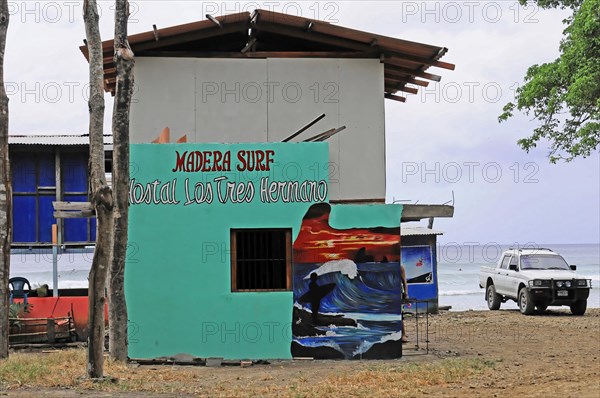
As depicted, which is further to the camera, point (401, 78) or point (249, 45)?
point (401, 78)

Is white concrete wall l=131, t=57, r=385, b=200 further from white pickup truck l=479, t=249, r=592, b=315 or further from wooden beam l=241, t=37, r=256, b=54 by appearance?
white pickup truck l=479, t=249, r=592, b=315

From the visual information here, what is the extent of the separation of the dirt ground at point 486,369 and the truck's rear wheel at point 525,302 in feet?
7.59

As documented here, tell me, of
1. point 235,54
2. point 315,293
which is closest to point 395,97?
point 235,54

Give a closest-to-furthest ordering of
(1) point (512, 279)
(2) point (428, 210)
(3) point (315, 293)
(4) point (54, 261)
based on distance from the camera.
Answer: (3) point (315, 293) → (2) point (428, 210) → (4) point (54, 261) → (1) point (512, 279)

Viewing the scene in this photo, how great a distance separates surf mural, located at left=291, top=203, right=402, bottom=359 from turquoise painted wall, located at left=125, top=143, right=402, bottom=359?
0.22 meters

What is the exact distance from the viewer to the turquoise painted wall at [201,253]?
18500mm

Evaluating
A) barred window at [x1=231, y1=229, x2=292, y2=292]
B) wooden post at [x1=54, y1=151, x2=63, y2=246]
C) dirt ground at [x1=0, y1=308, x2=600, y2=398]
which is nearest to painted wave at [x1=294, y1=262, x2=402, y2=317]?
barred window at [x1=231, y1=229, x2=292, y2=292]

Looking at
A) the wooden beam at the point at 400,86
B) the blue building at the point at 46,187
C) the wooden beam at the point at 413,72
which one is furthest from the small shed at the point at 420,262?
the blue building at the point at 46,187

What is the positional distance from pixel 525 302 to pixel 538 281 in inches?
41.4

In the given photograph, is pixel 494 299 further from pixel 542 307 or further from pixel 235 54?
pixel 235 54

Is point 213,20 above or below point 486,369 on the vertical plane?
above

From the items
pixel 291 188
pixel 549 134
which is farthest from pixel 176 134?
pixel 549 134

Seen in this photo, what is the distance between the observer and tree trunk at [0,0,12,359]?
19.0m

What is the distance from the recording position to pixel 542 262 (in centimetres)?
3130
